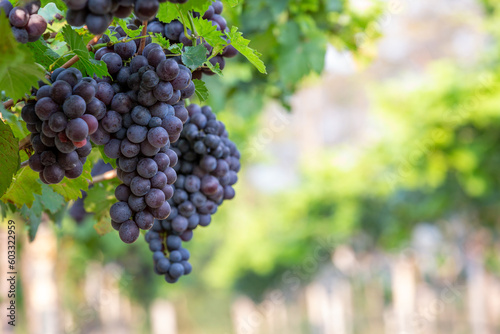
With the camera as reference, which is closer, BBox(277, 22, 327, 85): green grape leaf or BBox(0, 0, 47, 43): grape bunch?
BBox(0, 0, 47, 43): grape bunch

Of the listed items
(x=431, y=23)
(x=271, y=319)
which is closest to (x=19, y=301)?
(x=271, y=319)

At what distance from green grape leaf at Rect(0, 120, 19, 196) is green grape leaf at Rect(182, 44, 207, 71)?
0.26 m

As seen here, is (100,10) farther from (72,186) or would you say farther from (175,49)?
(72,186)

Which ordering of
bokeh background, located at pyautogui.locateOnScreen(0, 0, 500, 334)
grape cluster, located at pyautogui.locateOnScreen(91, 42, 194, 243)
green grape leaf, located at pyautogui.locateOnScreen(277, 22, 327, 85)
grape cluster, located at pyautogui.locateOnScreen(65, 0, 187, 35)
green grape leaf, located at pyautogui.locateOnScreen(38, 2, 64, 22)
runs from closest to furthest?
1. grape cluster, located at pyautogui.locateOnScreen(65, 0, 187, 35)
2. grape cluster, located at pyautogui.locateOnScreen(91, 42, 194, 243)
3. green grape leaf, located at pyautogui.locateOnScreen(38, 2, 64, 22)
4. green grape leaf, located at pyautogui.locateOnScreen(277, 22, 327, 85)
5. bokeh background, located at pyautogui.locateOnScreen(0, 0, 500, 334)

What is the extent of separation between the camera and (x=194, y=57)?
0.72 m

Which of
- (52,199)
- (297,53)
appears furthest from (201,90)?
(297,53)

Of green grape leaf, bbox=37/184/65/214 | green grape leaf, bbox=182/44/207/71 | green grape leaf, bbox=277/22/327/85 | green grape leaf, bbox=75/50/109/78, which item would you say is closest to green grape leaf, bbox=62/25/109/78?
green grape leaf, bbox=75/50/109/78

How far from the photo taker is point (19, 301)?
299 inches

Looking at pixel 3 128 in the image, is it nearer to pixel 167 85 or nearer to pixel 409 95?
pixel 167 85

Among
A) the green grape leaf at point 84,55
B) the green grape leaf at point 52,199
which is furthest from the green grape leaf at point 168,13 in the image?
the green grape leaf at point 52,199

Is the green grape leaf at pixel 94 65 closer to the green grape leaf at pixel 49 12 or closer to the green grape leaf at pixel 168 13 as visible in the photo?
the green grape leaf at pixel 168 13

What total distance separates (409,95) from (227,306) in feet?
60.3

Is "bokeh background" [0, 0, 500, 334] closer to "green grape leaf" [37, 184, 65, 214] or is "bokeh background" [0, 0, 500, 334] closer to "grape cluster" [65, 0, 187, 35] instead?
"green grape leaf" [37, 184, 65, 214]

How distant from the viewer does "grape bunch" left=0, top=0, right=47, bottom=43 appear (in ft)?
2.05
